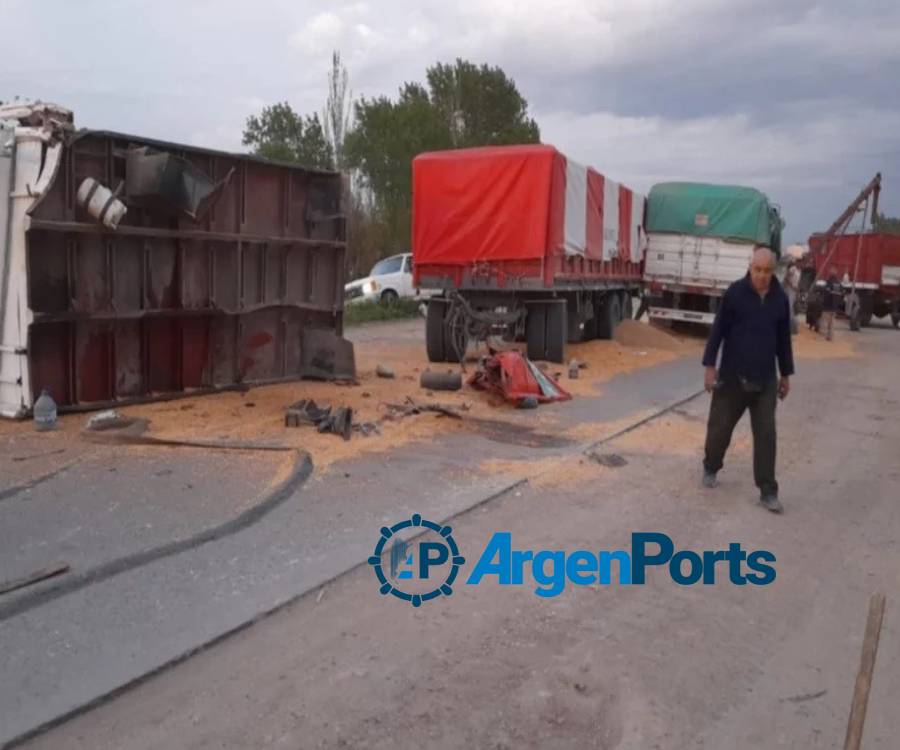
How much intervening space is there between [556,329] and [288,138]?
28.3 m

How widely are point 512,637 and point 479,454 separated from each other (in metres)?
3.75

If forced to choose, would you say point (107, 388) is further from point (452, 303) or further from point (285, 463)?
point (452, 303)

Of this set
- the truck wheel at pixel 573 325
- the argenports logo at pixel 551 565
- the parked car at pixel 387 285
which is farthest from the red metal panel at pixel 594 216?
the argenports logo at pixel 551 565

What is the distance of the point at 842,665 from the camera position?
13.7 ft

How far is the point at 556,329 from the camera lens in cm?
1459

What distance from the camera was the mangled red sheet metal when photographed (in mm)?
10695

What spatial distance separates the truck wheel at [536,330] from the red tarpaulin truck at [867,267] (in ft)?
56.2

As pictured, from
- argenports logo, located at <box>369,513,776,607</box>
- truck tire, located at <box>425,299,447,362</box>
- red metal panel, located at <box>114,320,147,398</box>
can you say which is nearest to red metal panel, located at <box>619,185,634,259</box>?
truck tire, located at <box>425,299,447,362</box>

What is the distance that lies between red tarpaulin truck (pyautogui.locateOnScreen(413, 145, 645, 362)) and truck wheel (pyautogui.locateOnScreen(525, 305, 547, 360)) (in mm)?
16

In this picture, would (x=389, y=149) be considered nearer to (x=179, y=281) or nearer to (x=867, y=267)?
(x=867, y=267)

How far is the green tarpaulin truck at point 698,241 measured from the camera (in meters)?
20.6

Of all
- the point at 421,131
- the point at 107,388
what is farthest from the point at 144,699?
the point at 421,131

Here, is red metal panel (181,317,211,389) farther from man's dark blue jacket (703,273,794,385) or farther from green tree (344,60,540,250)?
green tree (344,60,540,250)

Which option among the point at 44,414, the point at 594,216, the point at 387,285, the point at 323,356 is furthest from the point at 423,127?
the point at 44,414
